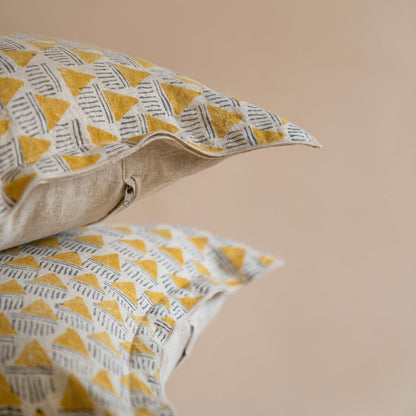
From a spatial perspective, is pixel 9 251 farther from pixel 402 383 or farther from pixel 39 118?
pixel 402 383

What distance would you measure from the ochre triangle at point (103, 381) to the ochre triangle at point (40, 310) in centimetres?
7

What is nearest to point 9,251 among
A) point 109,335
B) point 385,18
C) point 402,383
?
point 109,335

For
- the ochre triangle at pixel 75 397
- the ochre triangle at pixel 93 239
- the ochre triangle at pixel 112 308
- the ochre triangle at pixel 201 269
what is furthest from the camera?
the ochre triangle at pixel 201 269

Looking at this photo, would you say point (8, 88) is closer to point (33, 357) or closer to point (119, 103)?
point (119, 103)

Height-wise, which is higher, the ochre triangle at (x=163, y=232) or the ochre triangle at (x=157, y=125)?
the ochre triangle at (x=157, y=125)

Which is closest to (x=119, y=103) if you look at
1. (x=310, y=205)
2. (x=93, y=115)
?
(x=93, y=115)

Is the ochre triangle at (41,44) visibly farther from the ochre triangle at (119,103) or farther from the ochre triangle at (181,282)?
the ochre triangle at (181,282)

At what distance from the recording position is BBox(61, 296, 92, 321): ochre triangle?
0.49m

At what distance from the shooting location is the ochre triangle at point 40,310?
1.54 feet

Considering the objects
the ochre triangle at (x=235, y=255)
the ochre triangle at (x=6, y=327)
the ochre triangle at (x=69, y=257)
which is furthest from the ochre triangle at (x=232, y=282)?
the ochre triangle at (x=6, y=327)

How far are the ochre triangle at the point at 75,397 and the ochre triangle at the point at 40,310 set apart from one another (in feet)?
0.21

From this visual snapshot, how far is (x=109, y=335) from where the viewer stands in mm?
492

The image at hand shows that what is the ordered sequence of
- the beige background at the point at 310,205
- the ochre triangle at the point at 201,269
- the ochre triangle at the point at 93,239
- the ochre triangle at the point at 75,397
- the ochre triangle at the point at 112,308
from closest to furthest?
the ochre triangle at the point at 75,397
the ochre triangle at the point at 112,308
the ochre triangle at the point at 93,239
the ochre triangle at the point at 201,269
the beige background at the point at 310,205

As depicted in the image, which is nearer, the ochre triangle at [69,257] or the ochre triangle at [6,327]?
the ochre triangle at [6,327]
